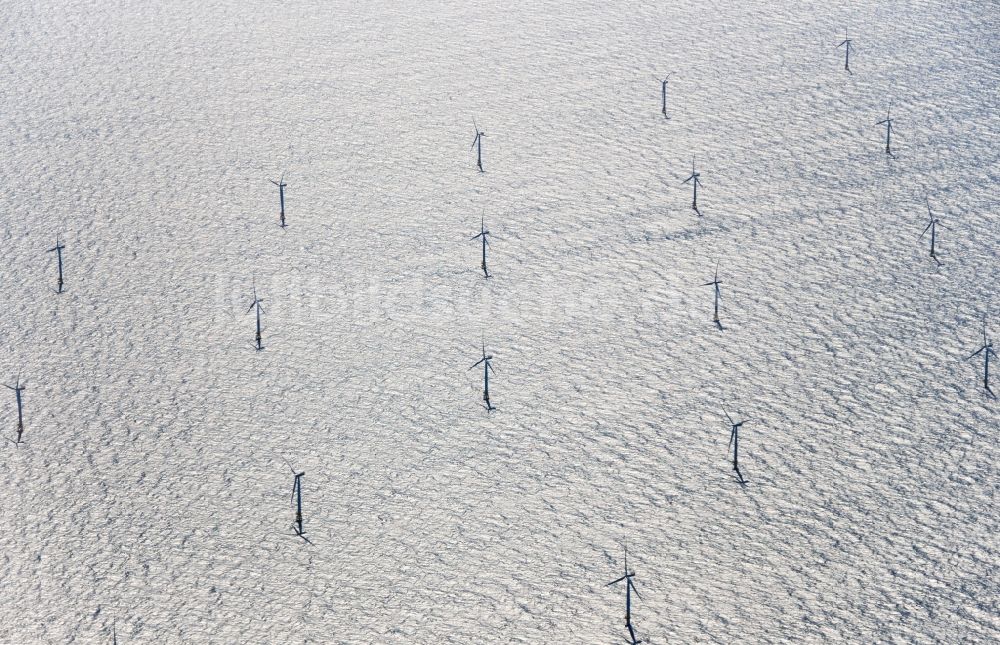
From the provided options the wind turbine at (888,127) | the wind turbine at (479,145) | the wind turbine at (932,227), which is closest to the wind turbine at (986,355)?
the wind turbine at (932,227)

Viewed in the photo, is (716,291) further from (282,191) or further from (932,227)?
(282,191)

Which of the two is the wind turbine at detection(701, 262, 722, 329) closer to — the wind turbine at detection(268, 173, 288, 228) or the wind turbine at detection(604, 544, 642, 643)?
the wind turbine at detection(604, 544, 642, 643)

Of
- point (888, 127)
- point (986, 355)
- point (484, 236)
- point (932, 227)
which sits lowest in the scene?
point (986, 355)

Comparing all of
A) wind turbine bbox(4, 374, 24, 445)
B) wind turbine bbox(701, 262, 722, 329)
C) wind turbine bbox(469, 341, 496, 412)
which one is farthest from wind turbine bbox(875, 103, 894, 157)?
wind turbine bbox(4, 374, 24, 445)

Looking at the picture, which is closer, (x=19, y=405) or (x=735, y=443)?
(x=735, y=443)

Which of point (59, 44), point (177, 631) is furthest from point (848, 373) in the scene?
point (59, 44)

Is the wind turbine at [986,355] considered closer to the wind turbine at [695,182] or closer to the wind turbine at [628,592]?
the wind turbine at [695,182]

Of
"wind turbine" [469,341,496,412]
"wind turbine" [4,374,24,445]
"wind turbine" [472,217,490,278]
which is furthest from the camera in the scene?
"wind turbine" [472,217,490,278]

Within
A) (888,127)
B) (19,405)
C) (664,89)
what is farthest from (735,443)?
(19,405)

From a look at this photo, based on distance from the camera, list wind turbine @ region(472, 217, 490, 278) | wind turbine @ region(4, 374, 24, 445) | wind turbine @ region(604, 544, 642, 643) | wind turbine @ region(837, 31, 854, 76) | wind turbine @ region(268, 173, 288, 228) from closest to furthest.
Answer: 1. wind turbine @ region(604, 544, 642, 643)
2. wind turbine @ region(4, 374, 24, 445)
3. wind turbine @ region(472, 217, 490, 278)
4. wind turbine @ region(268, 173, 288, 228)
5. wind turbine @ region(837, 31, 854, 76)
